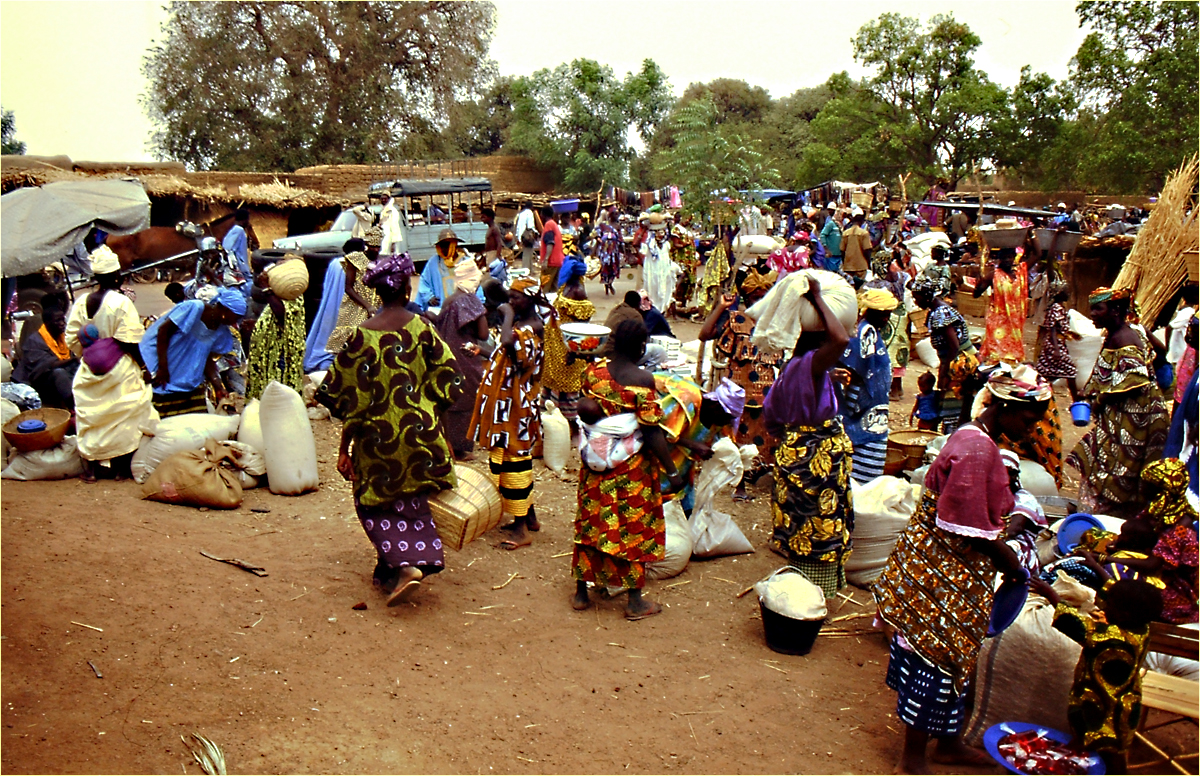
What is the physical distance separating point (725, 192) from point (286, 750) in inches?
488

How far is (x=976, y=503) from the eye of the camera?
10.2 feet

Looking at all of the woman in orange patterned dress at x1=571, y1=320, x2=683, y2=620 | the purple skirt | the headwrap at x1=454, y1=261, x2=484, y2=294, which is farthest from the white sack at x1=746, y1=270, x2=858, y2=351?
the headwrap at x1=454, y1=261, x2=484, y2=294

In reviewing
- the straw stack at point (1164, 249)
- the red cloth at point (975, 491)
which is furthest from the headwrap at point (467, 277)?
the straw stack at point (1164, 249)

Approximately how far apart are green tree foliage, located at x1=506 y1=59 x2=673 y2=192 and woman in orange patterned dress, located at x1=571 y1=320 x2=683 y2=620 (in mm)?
27815

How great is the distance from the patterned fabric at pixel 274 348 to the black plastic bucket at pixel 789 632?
166 inches

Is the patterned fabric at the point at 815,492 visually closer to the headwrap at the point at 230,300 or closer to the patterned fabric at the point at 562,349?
the patterned fabric at the point at 562,349

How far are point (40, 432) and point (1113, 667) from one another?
20.9 feet

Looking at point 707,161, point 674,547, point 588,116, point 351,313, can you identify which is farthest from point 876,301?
point 588,116

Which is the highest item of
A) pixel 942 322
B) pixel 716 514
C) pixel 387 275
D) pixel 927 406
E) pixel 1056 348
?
pixel 387 275

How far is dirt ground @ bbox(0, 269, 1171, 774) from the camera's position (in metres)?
3.43

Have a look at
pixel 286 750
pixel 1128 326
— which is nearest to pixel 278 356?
pixel 286 750

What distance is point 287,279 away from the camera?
21.0 ft

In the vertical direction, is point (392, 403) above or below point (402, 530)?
above

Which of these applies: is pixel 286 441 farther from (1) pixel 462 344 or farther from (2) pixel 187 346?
(1) pixel 462 344
